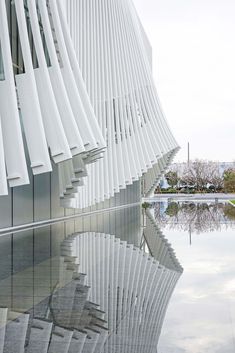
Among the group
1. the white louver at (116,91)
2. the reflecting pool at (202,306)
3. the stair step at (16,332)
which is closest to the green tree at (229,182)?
the white louver at (116,91)

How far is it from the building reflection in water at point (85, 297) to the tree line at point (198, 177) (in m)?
58.2

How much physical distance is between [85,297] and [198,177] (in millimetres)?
65936

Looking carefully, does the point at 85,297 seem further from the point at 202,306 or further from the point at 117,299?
the point at 202,306

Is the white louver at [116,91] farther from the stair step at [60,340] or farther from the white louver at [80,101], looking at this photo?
the stair step at [60,340]

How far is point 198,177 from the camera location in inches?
2803

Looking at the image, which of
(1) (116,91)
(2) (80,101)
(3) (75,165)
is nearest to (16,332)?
(2) (80,101)

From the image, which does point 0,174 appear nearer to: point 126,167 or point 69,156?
point 69,156

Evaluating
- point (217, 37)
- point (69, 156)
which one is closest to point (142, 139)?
point (69, 156)

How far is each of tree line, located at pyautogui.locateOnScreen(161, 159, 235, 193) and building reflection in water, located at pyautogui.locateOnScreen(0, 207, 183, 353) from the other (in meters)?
58.2

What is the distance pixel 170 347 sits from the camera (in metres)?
4.15

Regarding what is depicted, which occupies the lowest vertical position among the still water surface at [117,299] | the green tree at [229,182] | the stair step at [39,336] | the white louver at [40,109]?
the green tree at [229,182]

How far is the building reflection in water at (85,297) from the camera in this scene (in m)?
4.45

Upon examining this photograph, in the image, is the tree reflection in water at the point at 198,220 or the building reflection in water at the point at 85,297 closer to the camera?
the building reflection in water at the point at 85,297

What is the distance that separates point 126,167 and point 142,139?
2.12 metres
